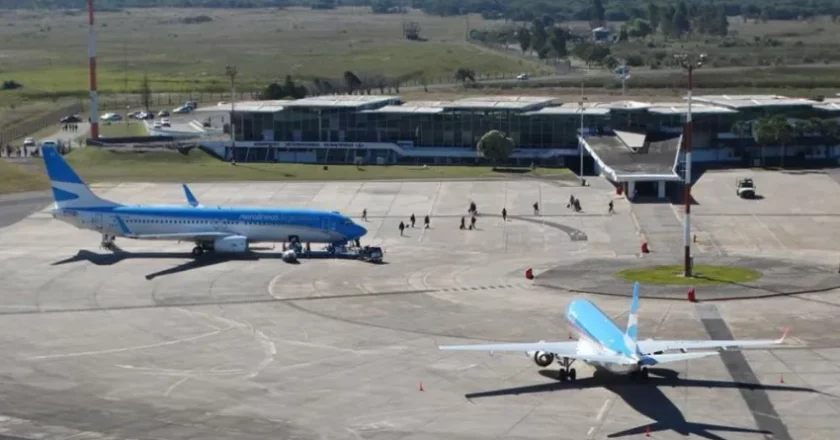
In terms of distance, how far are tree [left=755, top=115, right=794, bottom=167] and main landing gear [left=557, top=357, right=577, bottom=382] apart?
10987 cm

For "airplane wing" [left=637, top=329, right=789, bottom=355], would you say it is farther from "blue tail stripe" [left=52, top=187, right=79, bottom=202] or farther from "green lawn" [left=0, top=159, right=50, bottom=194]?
"green lawn" [left=0, top=159, right=50, bottom=194]

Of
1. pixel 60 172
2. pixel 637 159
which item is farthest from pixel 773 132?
pixel 60 172

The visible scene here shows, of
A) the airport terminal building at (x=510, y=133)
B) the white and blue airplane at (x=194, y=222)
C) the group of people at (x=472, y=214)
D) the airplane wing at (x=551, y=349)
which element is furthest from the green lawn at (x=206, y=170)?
the airplane wing at (x=551, y=349)

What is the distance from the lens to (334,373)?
3273 inches

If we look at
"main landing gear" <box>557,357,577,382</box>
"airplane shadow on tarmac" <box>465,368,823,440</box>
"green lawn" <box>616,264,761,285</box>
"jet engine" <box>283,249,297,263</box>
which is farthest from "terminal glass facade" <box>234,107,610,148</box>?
"main landing gear" <box>557,357,577,382</box>

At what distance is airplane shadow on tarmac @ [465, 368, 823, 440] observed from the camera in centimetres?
7144

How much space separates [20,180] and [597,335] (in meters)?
102

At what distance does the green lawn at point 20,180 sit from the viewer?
16099 cm

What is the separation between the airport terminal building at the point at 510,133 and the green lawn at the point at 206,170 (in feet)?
22.3

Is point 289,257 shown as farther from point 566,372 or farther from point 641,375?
point 641,375

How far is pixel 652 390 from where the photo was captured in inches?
3059

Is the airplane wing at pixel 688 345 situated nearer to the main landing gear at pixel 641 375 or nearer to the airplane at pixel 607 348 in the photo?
the airplane at pixel 607 348

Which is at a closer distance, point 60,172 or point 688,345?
point 688,345

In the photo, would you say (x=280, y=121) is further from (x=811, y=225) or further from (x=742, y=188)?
(x=811, y=225)
